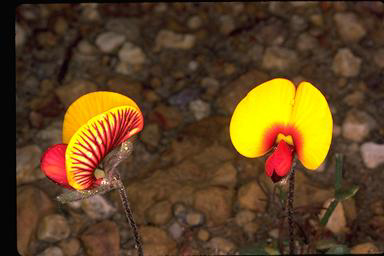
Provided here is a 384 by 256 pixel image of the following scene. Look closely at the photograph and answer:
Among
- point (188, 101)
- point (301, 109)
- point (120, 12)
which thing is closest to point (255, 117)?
point (301, 109)

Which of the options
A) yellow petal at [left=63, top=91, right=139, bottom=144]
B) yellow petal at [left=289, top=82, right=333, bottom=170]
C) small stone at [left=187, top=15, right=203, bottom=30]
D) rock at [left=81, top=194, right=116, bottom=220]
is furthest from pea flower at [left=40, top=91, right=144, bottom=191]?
small stone at [left=187, top=15, right=203, bottom=30]

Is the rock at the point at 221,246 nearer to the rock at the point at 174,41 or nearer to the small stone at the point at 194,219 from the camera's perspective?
the small stone at the point at 194,219

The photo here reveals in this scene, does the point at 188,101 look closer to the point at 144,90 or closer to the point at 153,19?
the point at 144,90

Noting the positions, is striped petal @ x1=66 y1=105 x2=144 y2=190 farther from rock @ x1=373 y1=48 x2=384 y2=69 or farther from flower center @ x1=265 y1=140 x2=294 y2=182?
rock @ x1=373 y1=48 x2=384 y2=69

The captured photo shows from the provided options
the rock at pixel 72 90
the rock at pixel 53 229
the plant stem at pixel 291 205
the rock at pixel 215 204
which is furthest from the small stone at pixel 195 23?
the plant stem at pixel 291 205

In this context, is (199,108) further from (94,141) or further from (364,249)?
(94,141)

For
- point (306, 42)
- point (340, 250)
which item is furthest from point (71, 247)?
point (306, 42)
